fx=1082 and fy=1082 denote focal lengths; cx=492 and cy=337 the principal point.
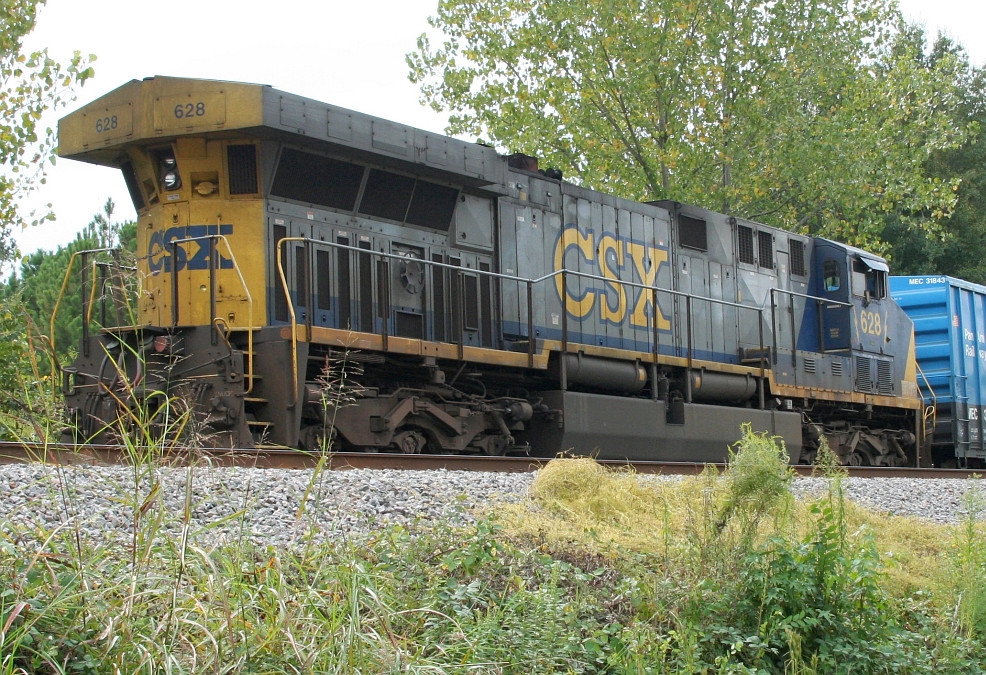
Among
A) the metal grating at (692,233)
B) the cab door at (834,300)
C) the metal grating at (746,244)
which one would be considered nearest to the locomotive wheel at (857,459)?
the cab door at (834,300)

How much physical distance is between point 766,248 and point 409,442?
24.0 ft

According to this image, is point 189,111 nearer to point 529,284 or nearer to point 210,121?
point 210,121

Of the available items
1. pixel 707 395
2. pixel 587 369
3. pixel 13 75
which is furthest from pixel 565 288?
pixel 13 75

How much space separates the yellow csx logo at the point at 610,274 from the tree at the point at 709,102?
9310 millimetres

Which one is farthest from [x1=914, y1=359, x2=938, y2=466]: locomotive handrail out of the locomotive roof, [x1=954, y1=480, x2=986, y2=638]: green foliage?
[x1=954, y1=480, x2=986, y2=638]: green foliage

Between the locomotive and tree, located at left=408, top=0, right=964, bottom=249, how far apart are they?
848 centimetres

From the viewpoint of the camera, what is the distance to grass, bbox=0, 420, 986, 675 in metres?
3.64

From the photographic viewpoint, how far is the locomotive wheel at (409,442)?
9648 millimetres

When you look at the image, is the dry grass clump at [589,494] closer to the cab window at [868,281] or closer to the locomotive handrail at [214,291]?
the locomotive handrail at [214,291]

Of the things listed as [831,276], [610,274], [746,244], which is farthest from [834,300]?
[610,274]

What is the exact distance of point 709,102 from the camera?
22.0 meters

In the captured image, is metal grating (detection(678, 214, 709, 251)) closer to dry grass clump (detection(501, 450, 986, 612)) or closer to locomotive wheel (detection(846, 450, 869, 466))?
locomotive wheel (detection(846, 450, 869, 466))

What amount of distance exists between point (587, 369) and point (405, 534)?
6408mm

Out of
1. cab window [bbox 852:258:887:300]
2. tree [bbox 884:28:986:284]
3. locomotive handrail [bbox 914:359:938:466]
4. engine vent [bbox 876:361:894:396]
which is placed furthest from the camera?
tree [bbox 884:28:986:284]
